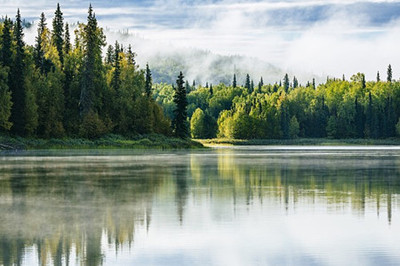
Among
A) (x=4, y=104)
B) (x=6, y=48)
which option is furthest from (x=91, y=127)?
(x=4, y=104)

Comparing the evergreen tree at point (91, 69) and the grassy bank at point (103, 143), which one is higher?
the evergreen tree at point (91, 69)

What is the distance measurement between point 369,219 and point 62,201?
10.5m

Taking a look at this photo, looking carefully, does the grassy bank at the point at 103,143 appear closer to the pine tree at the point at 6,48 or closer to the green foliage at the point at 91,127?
the green foliage at the point at 91,127

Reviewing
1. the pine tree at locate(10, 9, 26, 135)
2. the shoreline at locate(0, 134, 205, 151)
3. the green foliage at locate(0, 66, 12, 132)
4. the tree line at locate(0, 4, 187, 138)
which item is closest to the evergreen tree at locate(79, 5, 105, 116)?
the tree line at locate(0, 4, 187, 138)

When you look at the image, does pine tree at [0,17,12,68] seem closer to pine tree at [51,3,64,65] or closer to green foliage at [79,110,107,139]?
green foliage at [79,110,107,139]

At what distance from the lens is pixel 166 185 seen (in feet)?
100

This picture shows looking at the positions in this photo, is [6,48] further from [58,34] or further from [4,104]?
[58,34]

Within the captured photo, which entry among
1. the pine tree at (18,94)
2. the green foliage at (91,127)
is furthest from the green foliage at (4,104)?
the green foliage at (91,127)

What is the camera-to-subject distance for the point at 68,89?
110500 mm

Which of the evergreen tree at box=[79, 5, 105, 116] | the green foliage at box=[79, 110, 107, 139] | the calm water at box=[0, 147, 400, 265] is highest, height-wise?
the evergreen tree at box=[79, 5, 105, 116]

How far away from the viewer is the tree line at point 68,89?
296 ft

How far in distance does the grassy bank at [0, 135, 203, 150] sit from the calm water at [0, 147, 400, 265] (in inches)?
2187

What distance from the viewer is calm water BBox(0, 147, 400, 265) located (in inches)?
549

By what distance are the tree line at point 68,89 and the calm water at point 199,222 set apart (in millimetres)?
59741
